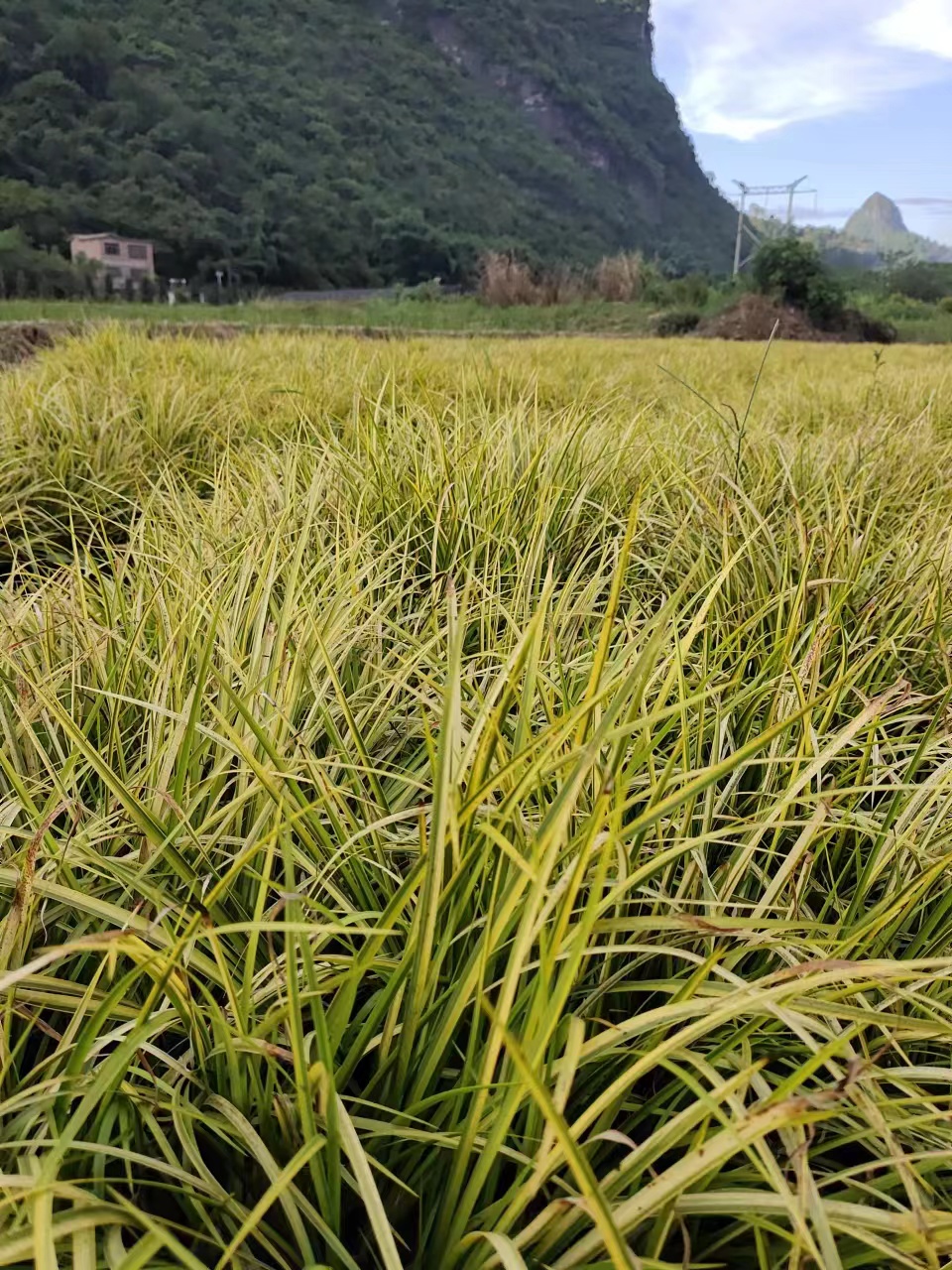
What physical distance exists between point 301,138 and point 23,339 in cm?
3364

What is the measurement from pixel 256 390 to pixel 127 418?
47 cm

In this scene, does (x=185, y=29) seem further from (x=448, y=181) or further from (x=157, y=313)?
(x=157, y=313)

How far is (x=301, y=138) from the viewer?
106 ft

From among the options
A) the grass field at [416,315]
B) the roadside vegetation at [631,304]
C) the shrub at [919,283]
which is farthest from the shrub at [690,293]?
the shrub at [919,283]

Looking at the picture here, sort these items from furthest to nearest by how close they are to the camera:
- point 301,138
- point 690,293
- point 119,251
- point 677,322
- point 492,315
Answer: point 301,138 → point 119,251 → point 690,293 → point 677,322 → point 492,315

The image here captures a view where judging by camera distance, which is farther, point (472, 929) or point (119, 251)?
point (119, 251)

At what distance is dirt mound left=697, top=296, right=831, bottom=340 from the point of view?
516 inches

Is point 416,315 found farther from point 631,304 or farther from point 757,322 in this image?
point 631,304

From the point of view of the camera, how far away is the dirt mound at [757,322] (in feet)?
43.0

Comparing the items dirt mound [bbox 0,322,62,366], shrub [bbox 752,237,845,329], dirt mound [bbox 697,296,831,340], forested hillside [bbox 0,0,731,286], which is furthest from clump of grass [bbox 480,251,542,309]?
dirt mound [bbox 0,322,62,366]

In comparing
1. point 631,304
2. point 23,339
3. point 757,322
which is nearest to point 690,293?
point 631,304

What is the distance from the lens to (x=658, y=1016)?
477 millimetres

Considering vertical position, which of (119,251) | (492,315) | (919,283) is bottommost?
(492,315)

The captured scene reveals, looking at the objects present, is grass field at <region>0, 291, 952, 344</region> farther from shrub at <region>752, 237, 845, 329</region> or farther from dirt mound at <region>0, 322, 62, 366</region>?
dirt mound at <region>0, 322, 62, 366</region>
